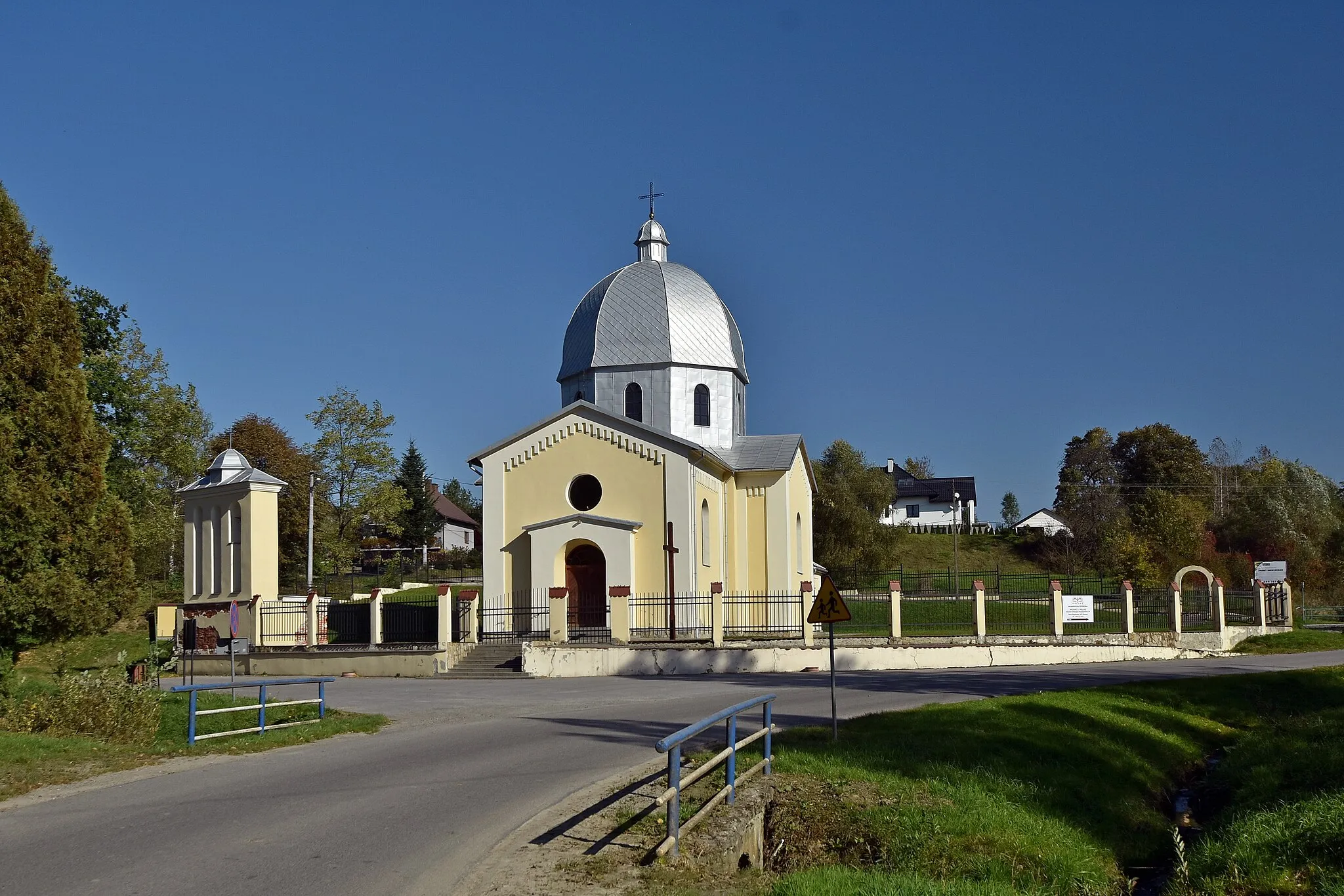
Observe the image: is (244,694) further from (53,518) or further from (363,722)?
(53,518)

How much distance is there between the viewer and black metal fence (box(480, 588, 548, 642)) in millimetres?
29953

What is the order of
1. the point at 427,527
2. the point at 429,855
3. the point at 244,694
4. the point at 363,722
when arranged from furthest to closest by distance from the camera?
1. the point at 427,527
2. the point at 244,694
3. the point at 363,722
4. the point at 429,855

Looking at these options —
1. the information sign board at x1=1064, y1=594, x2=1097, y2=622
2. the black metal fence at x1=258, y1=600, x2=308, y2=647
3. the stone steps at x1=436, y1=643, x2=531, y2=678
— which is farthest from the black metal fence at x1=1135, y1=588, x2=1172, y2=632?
the black metal fence at x1=258, y1=600, x2=308, y2=647

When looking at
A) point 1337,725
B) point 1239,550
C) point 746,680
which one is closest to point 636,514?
point 746,680

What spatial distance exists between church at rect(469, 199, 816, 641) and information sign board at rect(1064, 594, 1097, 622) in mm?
7268

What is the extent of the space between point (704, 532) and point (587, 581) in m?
3.77

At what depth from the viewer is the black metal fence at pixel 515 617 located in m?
30.0

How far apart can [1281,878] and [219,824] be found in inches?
322

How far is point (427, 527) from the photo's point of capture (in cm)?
7369

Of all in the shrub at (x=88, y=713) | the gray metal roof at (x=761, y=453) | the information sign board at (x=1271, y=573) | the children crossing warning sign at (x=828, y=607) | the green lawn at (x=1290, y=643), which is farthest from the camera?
the information sign board at (x=1271, y=573)

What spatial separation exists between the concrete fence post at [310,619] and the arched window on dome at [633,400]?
468 inches

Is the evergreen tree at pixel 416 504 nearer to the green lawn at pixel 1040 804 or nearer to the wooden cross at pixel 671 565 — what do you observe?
the wooden cross at pixel 671 565

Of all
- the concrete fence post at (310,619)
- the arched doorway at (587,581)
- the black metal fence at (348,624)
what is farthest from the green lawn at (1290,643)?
the concrete fence post at (310,619)

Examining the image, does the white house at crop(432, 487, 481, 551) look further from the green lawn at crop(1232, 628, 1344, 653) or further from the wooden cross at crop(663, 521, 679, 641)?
the green lawn at crop(1232, 628, 1344, 653)
